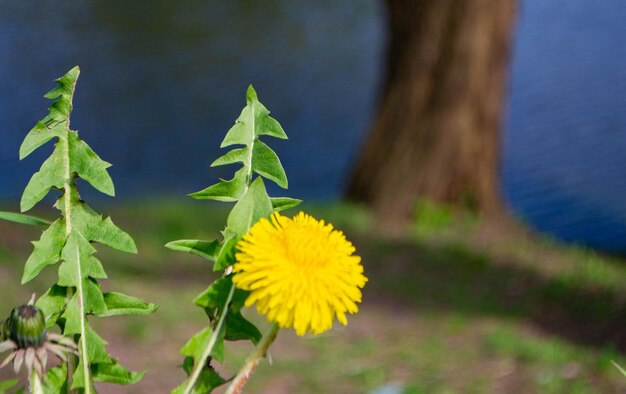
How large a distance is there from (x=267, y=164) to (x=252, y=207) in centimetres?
19

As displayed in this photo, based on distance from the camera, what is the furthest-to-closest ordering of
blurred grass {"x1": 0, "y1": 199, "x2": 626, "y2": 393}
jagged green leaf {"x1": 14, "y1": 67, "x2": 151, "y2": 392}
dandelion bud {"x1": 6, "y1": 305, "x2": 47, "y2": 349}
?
blurred grass {"x1": 0, "y1": 199, "x2": 626, "y2": 393} → jagged green leaf {"x1": 14, "y1": 67, "x2": 151, "y2": 392} → dandelion bud {"x1": 6, "y1": 305, "x2": 47, "y2": 349}

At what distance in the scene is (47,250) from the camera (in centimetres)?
143

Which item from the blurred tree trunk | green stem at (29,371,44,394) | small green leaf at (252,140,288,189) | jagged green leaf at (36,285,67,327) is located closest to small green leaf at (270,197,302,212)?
small green leaf at (252,140,288,189)

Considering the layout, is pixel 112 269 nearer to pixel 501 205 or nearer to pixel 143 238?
pixel 143 238

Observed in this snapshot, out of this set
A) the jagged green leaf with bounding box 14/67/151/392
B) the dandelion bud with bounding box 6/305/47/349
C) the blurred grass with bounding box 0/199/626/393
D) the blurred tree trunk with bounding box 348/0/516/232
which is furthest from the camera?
the blurred tree trunk with bounding box 348/0/516/232

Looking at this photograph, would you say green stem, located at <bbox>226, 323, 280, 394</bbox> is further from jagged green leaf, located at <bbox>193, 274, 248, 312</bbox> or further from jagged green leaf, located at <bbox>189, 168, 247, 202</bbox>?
jagged green leaf, located at <bbox>189, 168, 247, 202</bbox>

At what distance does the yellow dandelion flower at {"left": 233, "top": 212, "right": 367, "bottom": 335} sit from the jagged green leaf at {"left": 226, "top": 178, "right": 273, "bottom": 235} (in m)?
0.14

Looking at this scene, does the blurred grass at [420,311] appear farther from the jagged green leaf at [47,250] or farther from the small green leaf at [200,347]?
the small green leaf at [200,347]

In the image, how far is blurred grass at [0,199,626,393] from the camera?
3648 mm

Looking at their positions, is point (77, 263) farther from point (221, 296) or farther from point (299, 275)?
point (299, 275)

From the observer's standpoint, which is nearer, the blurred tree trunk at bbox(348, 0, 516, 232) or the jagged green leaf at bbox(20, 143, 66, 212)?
the jagged green leaf at bbox(20, 143, 66, 212)

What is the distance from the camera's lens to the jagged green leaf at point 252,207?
4.35 ft

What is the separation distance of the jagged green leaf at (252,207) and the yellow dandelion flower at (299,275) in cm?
14

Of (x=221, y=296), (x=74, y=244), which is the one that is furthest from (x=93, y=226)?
(x=221, y=296)
